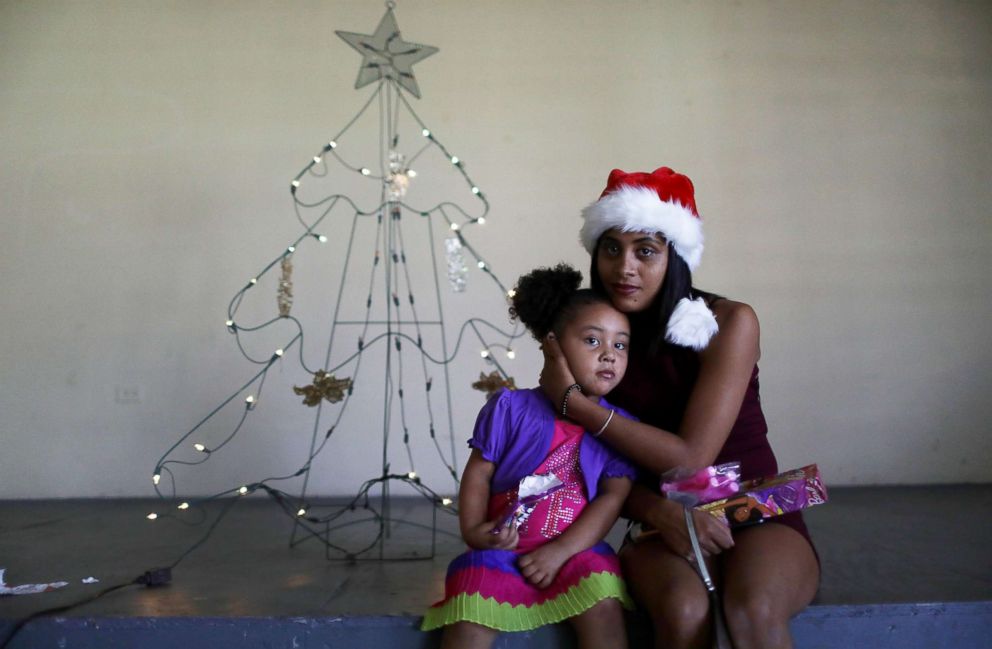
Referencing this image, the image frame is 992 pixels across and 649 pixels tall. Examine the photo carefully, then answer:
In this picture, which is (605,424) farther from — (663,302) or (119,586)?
(119,586)

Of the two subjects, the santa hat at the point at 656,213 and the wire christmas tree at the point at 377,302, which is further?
the wire christmas tree at the point at 377,302

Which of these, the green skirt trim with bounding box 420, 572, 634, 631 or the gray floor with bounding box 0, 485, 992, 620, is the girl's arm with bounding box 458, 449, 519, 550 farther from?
the gray floor with bounding box 0, 485, 992, 620

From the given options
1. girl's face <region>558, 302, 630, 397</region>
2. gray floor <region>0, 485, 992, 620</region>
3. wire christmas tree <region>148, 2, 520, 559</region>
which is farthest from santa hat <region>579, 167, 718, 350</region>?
wire christmas tree <region>148, 2, 520, 559</region>

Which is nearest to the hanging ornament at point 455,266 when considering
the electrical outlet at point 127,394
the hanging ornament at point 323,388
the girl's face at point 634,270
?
the hanging ornament at point 323,388

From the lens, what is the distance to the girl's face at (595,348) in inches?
58.6

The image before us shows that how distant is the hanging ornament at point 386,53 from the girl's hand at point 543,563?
157cm

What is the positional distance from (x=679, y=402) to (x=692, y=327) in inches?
6.5

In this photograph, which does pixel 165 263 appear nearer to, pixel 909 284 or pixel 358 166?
pixel 358 166

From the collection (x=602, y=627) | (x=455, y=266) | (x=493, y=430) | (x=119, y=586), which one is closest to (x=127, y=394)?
(x=119, y=586)

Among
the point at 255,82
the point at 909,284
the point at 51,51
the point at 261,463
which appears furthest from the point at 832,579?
the point at 51,51

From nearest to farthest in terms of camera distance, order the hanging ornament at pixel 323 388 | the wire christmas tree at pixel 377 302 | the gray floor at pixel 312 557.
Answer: the gray floor at pixel 312 557 < the hanging ornament at pixel 323 388 < the wire christmas tree at pixel 377 302

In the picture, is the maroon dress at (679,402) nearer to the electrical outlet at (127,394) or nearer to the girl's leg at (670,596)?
the girl's leg at (670,596)

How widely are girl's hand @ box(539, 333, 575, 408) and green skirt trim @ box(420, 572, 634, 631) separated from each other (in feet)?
1.09

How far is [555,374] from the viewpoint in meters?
1.48
